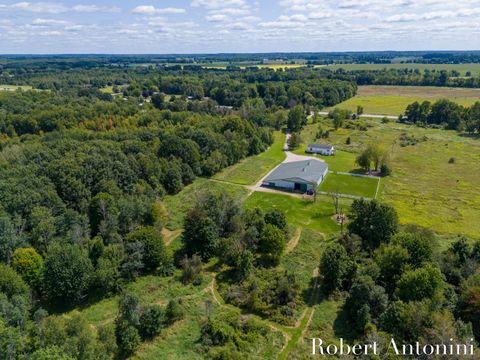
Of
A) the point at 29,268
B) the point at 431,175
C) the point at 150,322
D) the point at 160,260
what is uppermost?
the point at 29,268

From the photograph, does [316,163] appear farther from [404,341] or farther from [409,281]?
[404,341]

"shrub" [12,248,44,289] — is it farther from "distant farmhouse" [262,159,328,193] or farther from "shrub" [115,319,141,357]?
"distant farmhouse" [262,159,328,193]

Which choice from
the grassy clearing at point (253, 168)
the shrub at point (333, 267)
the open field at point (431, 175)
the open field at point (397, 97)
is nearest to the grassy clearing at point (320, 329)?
the shrub at point (333, 267)

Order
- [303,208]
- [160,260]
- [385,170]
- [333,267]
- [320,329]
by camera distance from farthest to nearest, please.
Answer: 1. [385,170]
2. [303,208]
3. [160,260]
4. [333,267]
5. [320,329]

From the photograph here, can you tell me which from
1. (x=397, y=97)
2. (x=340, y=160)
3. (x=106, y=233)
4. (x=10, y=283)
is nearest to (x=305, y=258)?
(x=106, y=233)

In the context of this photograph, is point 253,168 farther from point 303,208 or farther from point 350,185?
point 303,208

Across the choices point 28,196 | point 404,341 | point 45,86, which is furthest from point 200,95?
point 404,341
